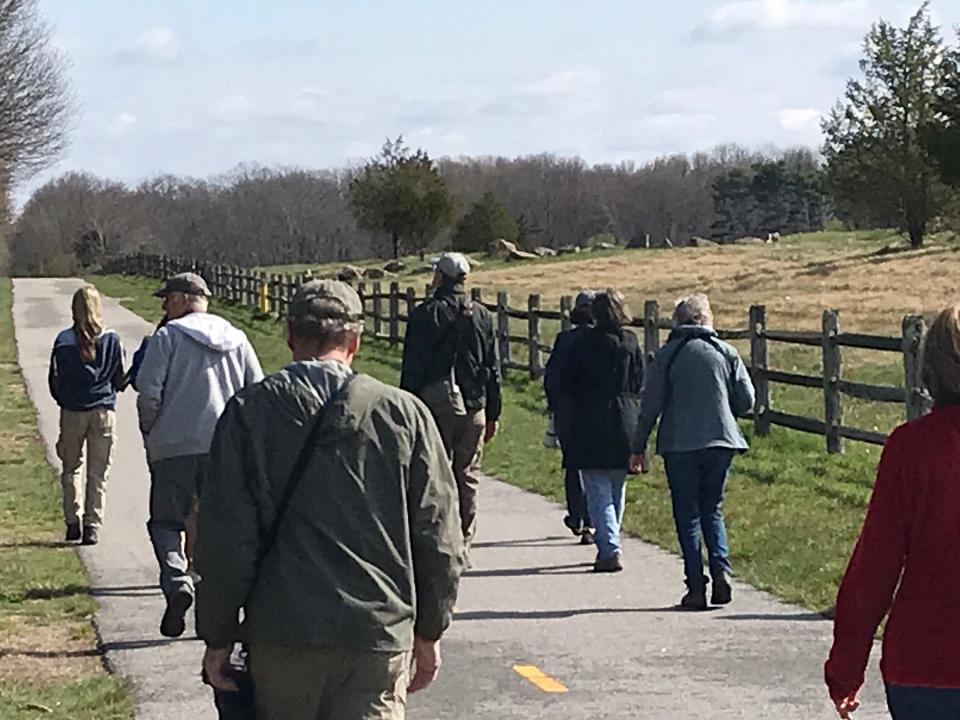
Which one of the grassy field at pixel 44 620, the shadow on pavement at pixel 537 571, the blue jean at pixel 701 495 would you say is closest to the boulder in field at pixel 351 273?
the grassy field at pixel 44 620

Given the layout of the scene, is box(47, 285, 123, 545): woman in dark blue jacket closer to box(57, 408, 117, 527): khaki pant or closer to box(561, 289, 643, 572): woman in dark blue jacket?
box(57, 408, 117, 527): khaki pant

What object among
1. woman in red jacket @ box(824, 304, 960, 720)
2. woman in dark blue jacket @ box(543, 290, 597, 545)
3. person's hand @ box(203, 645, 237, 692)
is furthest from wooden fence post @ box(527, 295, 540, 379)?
woman in red jacket @ box(824, 304, 960, 720)

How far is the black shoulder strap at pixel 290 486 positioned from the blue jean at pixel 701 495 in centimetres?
532

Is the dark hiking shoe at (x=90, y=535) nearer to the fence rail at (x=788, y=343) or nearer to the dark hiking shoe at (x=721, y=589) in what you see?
the fence rail at (x=788, y=343)

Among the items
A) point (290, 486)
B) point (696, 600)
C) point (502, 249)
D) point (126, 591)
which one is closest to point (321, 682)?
point (290, 486)

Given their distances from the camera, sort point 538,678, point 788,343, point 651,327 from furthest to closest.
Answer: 1. point 788,343
2. point 651,327
3. point 538,678

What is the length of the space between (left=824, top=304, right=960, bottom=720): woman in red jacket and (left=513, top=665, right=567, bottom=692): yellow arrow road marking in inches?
140

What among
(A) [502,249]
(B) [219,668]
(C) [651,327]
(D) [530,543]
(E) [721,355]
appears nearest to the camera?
(B) [219,668]

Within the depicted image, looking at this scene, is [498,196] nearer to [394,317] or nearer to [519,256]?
[519,256]

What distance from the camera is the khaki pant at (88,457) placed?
38.9 ft

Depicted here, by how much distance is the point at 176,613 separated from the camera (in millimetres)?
8680

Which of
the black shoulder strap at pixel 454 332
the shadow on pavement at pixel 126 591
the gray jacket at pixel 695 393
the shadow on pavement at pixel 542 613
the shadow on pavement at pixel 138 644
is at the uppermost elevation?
the black shoulder strap at pixel 454 332

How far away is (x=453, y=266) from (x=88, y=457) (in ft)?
10.4

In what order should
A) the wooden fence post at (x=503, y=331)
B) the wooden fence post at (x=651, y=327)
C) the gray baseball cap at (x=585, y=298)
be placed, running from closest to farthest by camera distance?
1. the gray baseball cap at (x=585, y=298)
2. the wooden fence post at (x=651, y=327)
3. the wooden fence post at (x=503, y=331)
